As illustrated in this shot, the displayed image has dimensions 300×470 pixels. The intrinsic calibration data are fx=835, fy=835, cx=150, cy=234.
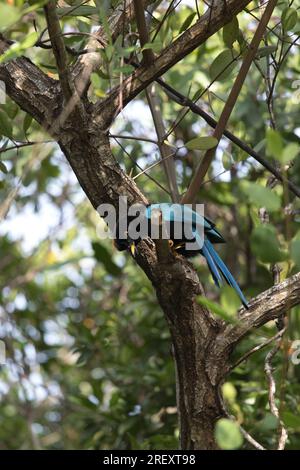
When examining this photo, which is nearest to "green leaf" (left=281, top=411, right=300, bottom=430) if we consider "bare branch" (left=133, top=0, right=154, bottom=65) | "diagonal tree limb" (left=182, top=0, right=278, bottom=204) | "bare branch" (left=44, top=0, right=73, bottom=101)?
"diagonal tree limb" (left=182, top=0, right=278, bottom=204)

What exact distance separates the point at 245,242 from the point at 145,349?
0.90 metres

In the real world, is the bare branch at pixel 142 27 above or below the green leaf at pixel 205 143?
above

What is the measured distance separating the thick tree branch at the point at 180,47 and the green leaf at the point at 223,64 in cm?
38

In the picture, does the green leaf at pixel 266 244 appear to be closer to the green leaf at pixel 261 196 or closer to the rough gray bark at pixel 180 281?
the green leaf at pixel 261 196

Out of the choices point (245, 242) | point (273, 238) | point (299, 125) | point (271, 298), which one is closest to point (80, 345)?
point (245, 242)

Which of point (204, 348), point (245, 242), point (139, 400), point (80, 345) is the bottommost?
point (204, 348)

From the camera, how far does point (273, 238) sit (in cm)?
176

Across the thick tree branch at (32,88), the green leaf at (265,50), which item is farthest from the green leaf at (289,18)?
the thick tree branch at (32,88)

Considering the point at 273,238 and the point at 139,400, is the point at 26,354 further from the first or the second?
the point at 273,238

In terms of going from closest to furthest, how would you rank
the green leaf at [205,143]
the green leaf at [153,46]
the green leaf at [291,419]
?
1. the green leaf at [291,419]
2. the green leaf at [153,46]
3. the green leaf at [205,143]

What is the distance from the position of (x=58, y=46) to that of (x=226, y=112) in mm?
604

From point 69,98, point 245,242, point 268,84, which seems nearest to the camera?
point 69,98

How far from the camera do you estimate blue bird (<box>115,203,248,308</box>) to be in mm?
3016

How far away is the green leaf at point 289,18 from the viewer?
3.01 metres
